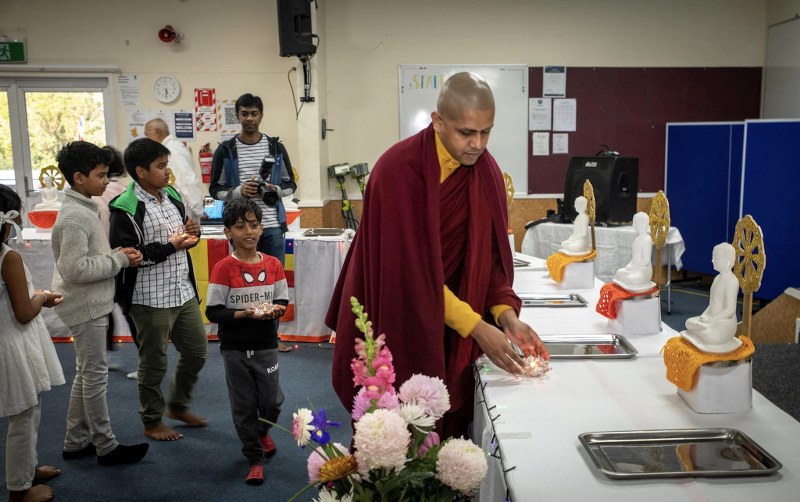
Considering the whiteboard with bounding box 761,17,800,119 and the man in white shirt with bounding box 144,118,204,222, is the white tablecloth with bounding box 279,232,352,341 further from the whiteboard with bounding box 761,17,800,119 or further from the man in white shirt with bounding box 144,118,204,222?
the whiteboard with bounding box 761,17,800,119

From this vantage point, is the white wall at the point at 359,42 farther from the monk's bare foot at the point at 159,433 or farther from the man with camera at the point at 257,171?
the monk's bare foot at the point at 159,433

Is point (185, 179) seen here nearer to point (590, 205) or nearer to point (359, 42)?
point (359, 42)

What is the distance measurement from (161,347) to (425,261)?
1.56 meters

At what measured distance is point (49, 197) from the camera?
4.77 m

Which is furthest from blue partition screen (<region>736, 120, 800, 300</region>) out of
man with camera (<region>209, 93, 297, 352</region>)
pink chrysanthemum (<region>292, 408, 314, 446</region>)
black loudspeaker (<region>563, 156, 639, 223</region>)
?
pink chrysanthemum (<region>292, 408, 314, 446</region>)

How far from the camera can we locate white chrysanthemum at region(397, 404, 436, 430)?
94 centimetres

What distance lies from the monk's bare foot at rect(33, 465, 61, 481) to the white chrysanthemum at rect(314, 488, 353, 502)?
2.30 meters

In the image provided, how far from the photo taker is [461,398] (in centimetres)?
197

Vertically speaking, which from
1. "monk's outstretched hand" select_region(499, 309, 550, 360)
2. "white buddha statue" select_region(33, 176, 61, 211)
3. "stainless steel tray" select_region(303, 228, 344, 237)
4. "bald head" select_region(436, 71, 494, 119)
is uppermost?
"bald head" select_region(436, 71, 494, 119)

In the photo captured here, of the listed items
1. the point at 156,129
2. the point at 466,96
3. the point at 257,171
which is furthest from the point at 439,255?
the point at 156,129

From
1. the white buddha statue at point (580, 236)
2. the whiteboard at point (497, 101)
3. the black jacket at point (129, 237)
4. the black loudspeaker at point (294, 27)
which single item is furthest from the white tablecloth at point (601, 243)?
the black jacket at point (129, 237)

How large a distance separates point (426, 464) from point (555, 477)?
39 centimetres

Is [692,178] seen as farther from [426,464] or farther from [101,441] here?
[426,464]

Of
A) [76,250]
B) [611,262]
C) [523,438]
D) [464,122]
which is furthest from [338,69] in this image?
[523,438]
